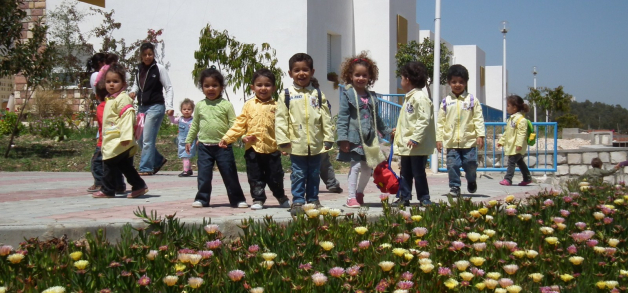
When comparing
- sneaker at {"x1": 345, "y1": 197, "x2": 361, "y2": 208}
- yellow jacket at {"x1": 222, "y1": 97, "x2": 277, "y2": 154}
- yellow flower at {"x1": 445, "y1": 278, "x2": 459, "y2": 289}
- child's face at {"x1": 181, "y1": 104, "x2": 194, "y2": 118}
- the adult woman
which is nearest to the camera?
yellow flower at {"x1": 445, "y1": 278, "x2": 459, "y2": 289}

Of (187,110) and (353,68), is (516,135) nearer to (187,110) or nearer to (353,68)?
(353,68)

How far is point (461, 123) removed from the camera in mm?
7113

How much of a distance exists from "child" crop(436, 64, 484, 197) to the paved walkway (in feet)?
1.25

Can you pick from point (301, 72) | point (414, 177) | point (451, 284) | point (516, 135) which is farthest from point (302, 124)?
point (516, 135)

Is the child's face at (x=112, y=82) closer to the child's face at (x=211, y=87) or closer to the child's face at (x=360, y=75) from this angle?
the child's face at (x=211, y=87)

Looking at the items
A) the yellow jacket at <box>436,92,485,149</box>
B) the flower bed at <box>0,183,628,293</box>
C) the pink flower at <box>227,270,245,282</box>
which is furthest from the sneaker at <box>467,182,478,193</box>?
the pink flower at <box>227,270,245,282</box>

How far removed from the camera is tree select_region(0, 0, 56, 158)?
12992 mm

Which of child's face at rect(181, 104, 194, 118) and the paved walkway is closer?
the paved walkway

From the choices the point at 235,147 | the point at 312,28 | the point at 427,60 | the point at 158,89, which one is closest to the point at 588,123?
the point at 427,60

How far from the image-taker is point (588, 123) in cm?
7756

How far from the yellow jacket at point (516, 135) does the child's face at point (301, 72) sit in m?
5.15

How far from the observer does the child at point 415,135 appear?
5.84m

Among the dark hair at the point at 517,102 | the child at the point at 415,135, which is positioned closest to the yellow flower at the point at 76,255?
the child at the point at 415,135

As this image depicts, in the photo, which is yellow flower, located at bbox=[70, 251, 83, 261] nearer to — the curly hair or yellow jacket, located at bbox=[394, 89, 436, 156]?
the curly hair
